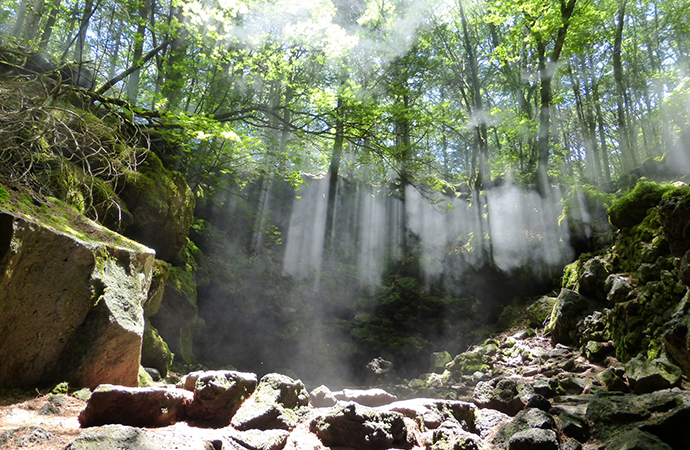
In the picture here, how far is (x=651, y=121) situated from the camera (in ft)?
68.5

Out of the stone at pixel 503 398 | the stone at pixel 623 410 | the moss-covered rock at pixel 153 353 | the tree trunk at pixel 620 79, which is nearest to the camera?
the stone at pixel 623 410

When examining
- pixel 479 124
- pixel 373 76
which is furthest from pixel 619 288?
pixel 373 76

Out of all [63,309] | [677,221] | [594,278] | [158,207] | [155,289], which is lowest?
[63,309]

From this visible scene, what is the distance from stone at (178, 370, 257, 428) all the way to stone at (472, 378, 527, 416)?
9.59 ft

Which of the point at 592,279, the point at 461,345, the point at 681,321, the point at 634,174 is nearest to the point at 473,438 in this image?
the point at 681,321

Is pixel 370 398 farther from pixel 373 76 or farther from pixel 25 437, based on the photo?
pixel 373 76

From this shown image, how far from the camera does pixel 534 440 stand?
2.55 metres

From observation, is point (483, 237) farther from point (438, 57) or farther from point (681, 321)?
point (681, 321)

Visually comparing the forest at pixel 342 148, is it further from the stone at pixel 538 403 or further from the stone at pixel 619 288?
the stone at pixel 538 403

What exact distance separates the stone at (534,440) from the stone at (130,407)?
2614 millimetres

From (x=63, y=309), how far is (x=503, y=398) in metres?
4.62

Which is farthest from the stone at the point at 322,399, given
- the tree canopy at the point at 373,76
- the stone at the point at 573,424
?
the tree canopy at the point at 373,76

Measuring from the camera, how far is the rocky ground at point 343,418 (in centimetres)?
202

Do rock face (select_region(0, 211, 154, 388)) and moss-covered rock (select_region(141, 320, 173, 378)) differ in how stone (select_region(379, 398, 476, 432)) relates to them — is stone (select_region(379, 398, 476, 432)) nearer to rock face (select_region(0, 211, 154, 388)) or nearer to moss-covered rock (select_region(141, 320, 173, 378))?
rock face (select_region(0, 211, 154, 388))
